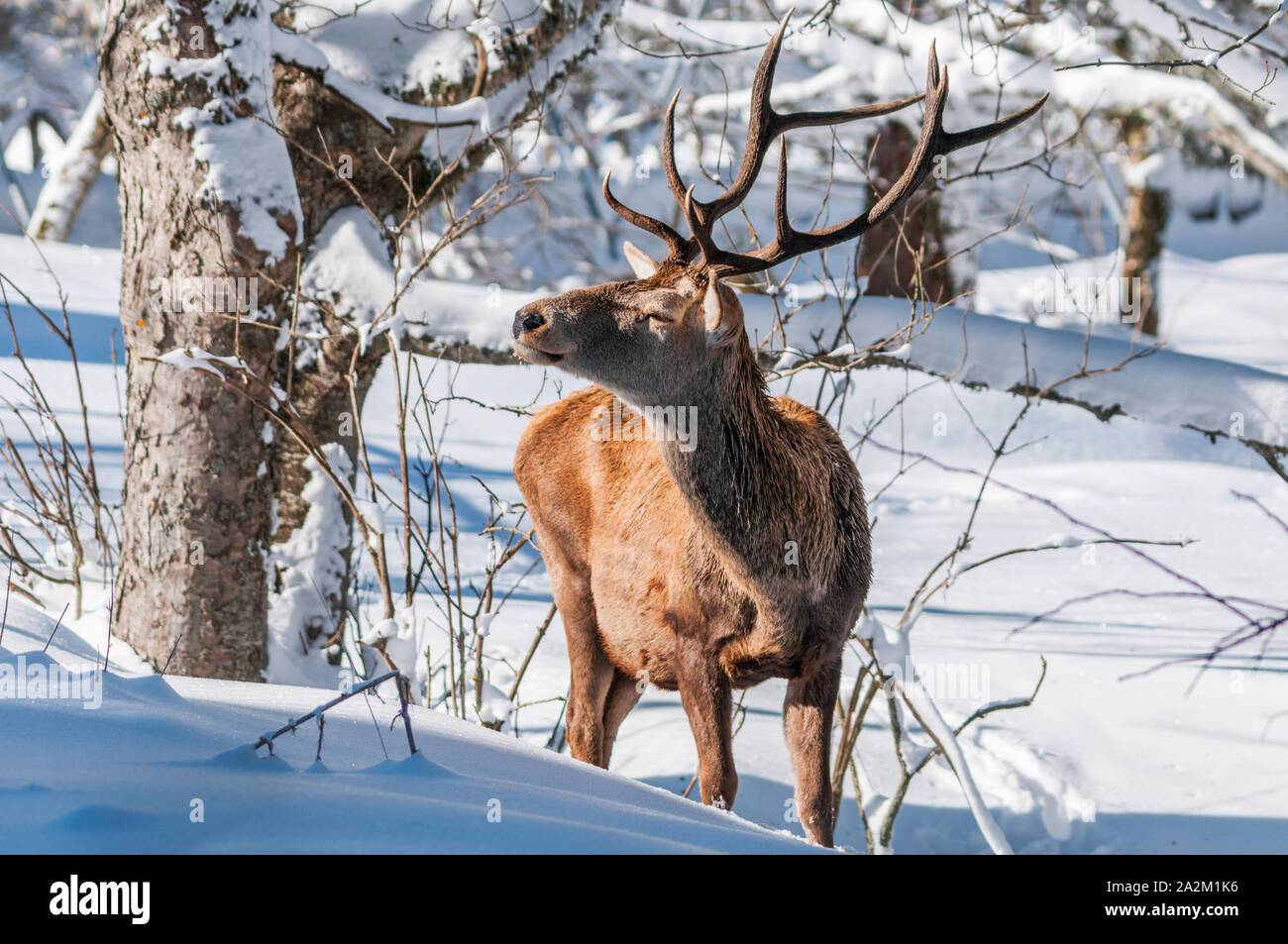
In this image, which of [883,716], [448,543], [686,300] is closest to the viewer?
[686,300]

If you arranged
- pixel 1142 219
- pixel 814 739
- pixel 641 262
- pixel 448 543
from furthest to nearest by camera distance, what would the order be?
pixel 1142 219
pixel 448 543
pixel 641 262
pixel 814 739

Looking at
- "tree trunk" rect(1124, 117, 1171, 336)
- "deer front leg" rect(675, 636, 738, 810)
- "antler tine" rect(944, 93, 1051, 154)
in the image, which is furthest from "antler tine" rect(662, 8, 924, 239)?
"tree trunk" rect(1124, 117, 1171, 336)

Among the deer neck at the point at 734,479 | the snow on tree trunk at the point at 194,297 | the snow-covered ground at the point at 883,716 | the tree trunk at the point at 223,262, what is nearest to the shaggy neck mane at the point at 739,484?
the deer neck at the point at 734,479

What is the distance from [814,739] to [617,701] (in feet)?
2.79

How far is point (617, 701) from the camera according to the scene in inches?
147

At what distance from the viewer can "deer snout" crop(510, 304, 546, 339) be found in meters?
2.79

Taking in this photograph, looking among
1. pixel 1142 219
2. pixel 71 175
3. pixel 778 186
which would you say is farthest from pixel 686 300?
pixel 1142 219

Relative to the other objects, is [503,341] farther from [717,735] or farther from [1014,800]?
[1014,800]

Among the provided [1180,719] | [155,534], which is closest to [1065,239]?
[1180,719]

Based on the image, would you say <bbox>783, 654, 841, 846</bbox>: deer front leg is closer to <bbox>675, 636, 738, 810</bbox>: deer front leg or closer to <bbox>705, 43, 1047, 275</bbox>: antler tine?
<bbox>675, 636, 738, 810</bbox>: deer front leg

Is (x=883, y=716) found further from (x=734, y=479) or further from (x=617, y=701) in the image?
(x=734, y=479)

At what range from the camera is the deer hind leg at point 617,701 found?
3717 millimetres

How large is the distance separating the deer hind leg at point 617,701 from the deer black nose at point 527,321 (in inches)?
51.9

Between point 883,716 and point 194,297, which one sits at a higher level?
point 194,297
